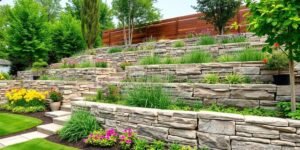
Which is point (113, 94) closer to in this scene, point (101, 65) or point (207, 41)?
point (101, 65)

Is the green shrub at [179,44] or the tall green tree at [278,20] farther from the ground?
the green shrub at [179,44]

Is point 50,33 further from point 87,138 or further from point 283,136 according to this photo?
point 283,136

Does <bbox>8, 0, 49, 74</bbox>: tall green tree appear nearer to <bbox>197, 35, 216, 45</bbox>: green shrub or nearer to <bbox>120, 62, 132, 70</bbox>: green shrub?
<bbox>120, 62, 132, 70</bbox>: green shrub

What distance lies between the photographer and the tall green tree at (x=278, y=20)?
238 centimetres

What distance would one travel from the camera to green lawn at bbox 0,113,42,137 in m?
5.37

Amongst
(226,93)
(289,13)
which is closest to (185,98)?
(226,93)

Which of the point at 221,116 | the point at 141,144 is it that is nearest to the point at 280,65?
the point at 221,116

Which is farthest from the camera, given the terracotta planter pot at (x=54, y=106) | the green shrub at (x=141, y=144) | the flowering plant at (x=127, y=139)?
the terracotta planter pot at (x=54, y=106)

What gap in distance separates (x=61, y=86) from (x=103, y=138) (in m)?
4.21

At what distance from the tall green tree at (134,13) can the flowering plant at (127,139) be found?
7897mm

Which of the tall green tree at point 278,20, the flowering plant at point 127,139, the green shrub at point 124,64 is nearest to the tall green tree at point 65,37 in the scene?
the green shrub at point 124,64

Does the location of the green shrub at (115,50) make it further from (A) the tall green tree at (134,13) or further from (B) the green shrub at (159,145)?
(B) the green shrub at (159,145)

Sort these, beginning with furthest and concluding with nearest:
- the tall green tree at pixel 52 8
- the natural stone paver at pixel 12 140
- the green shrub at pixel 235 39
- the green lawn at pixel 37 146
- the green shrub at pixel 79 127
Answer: the tall green tree at pixel 52 8 → the green shrub at pixel 235 39 → the natural stone paver at pixel 12 140 → the green shrub at pixel 79 127 → the green lawn at pixel 37 146

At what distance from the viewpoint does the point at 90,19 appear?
411 inches
